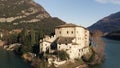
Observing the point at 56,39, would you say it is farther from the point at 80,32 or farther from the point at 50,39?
the point at 80,32

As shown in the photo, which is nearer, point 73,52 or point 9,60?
point 73,52

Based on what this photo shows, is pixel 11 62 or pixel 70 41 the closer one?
pixel 70 41

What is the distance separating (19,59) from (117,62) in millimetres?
34924

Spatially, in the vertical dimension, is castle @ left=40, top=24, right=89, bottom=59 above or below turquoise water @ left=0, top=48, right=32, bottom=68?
above

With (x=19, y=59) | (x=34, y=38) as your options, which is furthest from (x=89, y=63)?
(x=34, y=38)

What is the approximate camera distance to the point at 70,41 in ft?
311

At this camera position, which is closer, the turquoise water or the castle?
the turquoise water

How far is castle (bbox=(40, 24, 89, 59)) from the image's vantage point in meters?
93.2

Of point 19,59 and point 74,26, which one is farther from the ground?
point 74,26

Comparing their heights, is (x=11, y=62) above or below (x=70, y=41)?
below

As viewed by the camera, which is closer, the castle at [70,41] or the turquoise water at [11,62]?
the turquoise water at [11,62]

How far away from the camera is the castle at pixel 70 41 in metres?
93.2

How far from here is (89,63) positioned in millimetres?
94000

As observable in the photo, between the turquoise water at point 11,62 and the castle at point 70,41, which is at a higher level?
the castle at point 70,41
